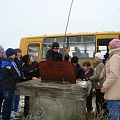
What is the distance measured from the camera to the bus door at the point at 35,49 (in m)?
7.96

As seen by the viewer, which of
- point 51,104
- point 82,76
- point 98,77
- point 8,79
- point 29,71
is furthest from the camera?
point 82,76

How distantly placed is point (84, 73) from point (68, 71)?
185cm

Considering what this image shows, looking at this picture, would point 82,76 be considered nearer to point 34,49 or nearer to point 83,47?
point 83,47

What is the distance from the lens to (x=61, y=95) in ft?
6.57

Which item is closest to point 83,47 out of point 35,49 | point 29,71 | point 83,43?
point 83,43

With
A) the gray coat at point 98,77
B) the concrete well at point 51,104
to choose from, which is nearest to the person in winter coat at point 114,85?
the concrete well at point 51,104

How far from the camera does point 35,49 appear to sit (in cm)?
810

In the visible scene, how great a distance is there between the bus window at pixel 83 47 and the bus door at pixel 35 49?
78.8 inches

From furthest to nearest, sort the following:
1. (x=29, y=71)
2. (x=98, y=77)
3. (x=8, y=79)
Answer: (x=29, y=71) → (x=98, y=77) → (x=8, y=79)

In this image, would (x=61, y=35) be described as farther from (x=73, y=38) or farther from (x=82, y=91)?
(x=82, y=91)

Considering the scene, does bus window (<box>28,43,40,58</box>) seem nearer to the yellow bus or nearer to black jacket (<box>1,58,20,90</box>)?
the yellow bus

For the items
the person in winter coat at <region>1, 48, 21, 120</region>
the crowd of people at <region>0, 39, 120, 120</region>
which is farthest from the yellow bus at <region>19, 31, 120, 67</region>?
the person in winter coat at <region>1, 48, 21, 120</region>

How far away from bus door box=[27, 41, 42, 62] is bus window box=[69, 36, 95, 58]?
200 centimetres

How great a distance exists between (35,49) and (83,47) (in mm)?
2887
